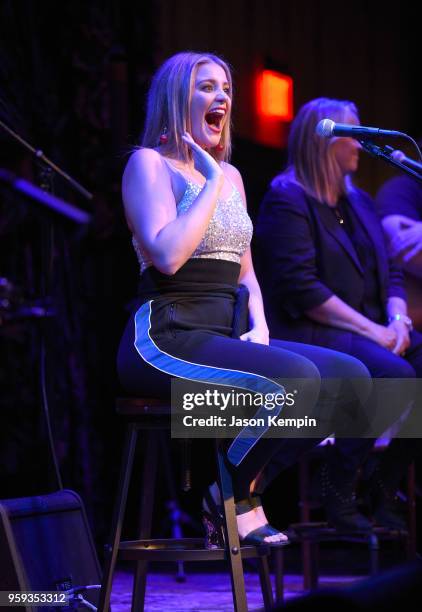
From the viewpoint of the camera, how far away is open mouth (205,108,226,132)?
2543mm

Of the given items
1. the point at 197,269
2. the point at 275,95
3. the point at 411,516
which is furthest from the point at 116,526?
the point at 275,95

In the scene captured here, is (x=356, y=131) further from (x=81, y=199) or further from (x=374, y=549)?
(x=81, y=199)

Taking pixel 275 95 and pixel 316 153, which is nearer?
pixel 316 153

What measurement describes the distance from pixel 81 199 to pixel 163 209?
166 cm

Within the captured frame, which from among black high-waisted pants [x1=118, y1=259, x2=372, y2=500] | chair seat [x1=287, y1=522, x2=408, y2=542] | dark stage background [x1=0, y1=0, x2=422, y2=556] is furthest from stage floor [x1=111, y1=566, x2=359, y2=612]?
black high-waisted pants [x1=118, y1=259, x2=372, y2=500]

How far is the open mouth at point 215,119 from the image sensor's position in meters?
2.54

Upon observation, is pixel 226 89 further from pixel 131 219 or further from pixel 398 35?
pixel 398 35

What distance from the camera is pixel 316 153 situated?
3305mm

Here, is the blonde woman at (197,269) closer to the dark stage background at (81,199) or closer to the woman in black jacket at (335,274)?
the woman in black jacket at (335,274)

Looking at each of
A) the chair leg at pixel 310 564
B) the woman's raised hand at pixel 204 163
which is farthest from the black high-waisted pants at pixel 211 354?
the chair leg at pixel 310 564

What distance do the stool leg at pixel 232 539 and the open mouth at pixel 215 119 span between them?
2.86 feet

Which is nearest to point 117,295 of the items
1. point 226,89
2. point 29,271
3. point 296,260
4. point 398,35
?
point 29,271

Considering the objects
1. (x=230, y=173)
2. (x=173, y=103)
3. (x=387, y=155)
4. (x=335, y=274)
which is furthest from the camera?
(x=335, y=274)

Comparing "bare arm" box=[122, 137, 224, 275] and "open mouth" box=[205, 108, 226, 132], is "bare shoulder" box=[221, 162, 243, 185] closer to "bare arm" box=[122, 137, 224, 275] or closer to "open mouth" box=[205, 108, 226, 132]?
"open mouth" box=[205, 108, 226, 132]
